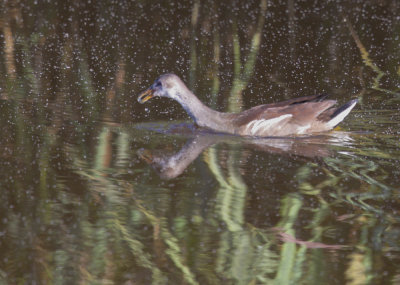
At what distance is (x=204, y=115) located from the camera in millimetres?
7957

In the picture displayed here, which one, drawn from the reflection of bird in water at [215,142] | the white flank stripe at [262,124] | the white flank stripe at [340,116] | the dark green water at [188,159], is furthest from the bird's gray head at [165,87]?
the white flank stripe at [340,116]

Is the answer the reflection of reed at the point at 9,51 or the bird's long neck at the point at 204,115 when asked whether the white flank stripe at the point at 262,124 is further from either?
the reflection of reed at the point at 9,51

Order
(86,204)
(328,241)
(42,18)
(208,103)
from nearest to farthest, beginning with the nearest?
(328,241), (86,204), (208,103), (42,18)

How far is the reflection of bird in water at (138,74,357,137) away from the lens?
774 cm

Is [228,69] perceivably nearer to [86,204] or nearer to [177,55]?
[177,55]

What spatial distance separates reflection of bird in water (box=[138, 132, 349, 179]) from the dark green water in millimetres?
19

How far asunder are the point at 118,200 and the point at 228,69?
176 inches

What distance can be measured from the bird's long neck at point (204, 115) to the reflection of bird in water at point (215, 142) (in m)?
0.10

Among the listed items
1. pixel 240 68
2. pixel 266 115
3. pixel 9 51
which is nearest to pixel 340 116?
pixel 266 115

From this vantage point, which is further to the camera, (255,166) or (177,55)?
(177,55)

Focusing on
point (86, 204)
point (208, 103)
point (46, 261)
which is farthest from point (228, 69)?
point (46, 261)

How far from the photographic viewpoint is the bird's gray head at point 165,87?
811 centimetres

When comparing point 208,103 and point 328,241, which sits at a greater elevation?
point 208,103

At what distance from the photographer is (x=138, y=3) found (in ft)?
44.0
